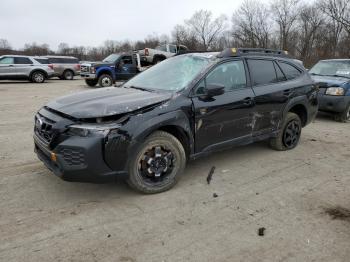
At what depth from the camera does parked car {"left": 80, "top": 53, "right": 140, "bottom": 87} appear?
17031 millimetres

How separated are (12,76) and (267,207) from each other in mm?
19529

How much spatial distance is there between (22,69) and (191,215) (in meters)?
19.2

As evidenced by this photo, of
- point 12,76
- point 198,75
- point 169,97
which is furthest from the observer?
point 12,76

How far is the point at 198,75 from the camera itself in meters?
4.21

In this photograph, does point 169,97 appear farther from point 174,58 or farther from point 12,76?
point 12,76

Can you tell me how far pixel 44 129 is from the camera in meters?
3.71

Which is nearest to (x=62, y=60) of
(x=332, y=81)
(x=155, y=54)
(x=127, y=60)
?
(x=155, y=54)

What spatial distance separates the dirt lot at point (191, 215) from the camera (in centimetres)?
286

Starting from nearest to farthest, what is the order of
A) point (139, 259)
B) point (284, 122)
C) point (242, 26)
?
point (139, 259) → point (284, 122) → point (242, 26)

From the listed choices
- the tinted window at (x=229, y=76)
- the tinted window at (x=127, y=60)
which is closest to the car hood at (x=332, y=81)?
the tinted window at (x=229, y=76)

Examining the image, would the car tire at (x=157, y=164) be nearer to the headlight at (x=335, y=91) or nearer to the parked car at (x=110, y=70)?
the headlight at (x=335, y=91)

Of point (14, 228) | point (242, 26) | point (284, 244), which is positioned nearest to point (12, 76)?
point (14, 228)

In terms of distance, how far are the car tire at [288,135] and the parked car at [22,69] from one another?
1809 cm

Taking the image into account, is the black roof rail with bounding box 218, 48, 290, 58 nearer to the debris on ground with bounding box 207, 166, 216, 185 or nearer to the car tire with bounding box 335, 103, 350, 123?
the debris on ground with bounding box 207, 166, 216, 185
